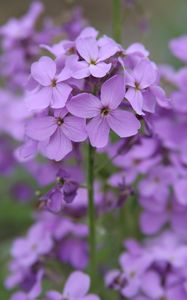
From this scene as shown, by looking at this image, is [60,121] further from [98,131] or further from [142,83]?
[142,83]

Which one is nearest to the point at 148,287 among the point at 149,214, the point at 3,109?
the point at 149,214

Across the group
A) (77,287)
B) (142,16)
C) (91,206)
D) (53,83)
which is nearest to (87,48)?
(53,83)

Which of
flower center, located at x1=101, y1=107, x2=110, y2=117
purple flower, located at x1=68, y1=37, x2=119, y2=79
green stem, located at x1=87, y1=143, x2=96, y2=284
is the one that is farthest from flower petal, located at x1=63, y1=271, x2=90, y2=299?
purple flower, located at x1=68, y1=37, x2=119, y2=79

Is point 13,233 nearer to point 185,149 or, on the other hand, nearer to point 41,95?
point 185,149

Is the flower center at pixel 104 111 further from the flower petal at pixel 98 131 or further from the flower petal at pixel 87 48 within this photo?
the flower petal at pixel 87 48

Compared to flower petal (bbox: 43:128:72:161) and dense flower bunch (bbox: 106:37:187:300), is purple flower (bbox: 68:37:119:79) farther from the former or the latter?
dense flower bunch (bbox: 106:37:187:300)

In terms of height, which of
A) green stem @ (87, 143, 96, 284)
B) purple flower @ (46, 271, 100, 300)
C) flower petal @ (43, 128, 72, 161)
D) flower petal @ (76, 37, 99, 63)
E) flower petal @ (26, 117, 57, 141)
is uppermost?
flower petal @ (76, 37, 99, 63)
